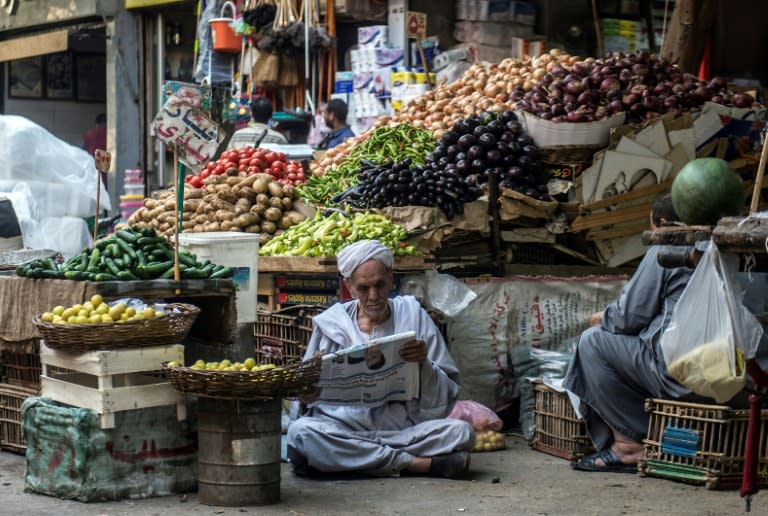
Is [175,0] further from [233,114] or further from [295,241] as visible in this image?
[295,241]

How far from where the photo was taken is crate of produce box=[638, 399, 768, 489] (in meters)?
A: 5.91

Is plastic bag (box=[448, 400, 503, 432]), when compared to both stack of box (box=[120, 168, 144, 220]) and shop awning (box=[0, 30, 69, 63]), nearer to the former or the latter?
stack of box (box=[120, 168, 144, 220])

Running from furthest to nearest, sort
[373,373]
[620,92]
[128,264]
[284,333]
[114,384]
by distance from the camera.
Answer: [620,92], [284,333], [128,264], [373,373], [114,384]

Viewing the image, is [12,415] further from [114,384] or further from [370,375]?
[370,375]

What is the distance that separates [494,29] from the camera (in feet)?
42.2

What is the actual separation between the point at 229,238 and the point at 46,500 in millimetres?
1838

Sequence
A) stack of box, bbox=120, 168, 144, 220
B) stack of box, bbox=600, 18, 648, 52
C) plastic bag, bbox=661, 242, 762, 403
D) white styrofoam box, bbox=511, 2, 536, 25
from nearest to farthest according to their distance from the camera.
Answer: plastic bag, bbox=661, 242, 762, 403, white styrofoam box, bbox=511, 2, 536, 25, stack of box, bbox=600, 18, 648, 52, stack of box, bbox=120, 168, 144, 220

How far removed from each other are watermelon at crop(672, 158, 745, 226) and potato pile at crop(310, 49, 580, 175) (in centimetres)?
542

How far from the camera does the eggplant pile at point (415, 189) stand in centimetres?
802

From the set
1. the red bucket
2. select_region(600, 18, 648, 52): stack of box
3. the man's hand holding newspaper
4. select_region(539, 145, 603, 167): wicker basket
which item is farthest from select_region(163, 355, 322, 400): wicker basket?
the red bucket

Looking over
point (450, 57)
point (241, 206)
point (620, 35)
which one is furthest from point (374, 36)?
point (241, 206)

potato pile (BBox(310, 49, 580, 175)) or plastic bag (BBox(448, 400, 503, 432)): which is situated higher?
potato pile (BBox(310, 49, 580, 175))

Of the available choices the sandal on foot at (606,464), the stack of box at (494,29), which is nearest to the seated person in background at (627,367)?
the sandal on foot at (606,464)

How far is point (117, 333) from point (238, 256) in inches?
57.1
